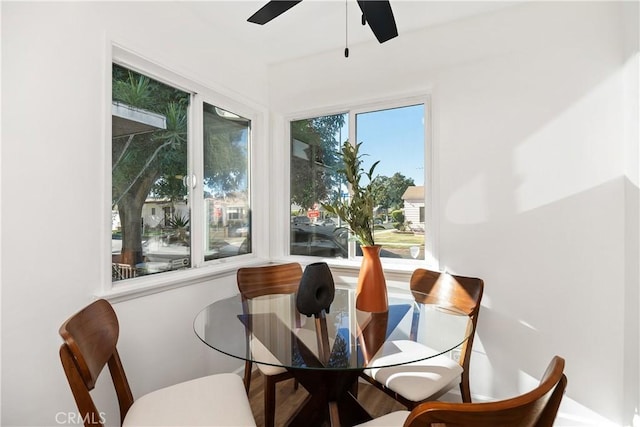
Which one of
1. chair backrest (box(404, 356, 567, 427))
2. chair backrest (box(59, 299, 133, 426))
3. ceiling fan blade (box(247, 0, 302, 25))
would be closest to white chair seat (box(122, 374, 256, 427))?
chair backrest (box(59, 299, 133, 426))

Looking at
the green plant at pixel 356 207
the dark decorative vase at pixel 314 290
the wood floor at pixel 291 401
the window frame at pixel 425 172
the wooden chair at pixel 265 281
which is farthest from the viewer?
the window frame at pixel 425 172

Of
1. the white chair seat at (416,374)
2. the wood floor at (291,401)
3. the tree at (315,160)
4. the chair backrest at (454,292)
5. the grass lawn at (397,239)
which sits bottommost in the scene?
the wood floor at (291,401)

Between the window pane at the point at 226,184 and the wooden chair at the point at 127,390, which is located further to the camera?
the window pane at the point at 226,184

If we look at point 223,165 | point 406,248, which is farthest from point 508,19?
point 223,165

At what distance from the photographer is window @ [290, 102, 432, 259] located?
247cm

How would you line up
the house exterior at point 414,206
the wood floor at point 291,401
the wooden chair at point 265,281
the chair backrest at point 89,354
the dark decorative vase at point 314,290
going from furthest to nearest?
the house exterior at point 414,206 < the wooden chair at point 265,281 < the wood floor at point 291,401 < the dark decorative vase at point 314,290 < the chair backrest at point 89,354

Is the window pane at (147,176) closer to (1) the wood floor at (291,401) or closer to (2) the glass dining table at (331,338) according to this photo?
(2) the glass dining table at (331,338)

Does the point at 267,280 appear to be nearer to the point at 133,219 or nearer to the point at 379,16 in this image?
the point at 133,219

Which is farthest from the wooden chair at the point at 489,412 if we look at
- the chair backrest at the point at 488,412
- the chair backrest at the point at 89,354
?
the chair backrest at the point at 89,354

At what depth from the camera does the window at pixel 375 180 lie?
2.47 metres

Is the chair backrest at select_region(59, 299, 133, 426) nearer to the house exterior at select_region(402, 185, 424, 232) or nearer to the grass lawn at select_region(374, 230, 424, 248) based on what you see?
the grass lawn at select_region(374, 230, 424, 248)

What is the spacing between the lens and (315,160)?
113 inches

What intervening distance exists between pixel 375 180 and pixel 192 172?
1387 millimetres
